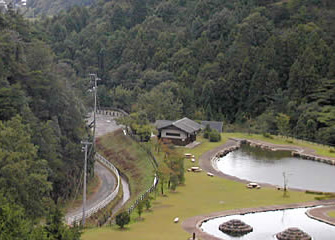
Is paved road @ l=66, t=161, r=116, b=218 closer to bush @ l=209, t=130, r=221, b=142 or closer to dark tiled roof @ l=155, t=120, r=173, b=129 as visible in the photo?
dark tiled roof @ l=155, t=120, r=173, b=129

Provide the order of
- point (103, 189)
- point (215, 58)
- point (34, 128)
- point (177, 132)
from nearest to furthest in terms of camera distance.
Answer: point (34, 128), point (103, 189), point (177, 132), point (215, 58)

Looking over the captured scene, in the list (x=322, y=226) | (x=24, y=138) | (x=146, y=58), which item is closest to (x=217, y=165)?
(x=322, y=226)

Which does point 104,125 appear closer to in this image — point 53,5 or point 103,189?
point 103,189

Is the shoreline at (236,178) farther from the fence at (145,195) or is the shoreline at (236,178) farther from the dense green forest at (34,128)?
the dense green forest at (34,128)

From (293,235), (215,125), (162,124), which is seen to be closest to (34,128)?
(293,235)

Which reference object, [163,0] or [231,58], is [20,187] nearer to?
[231,58]
